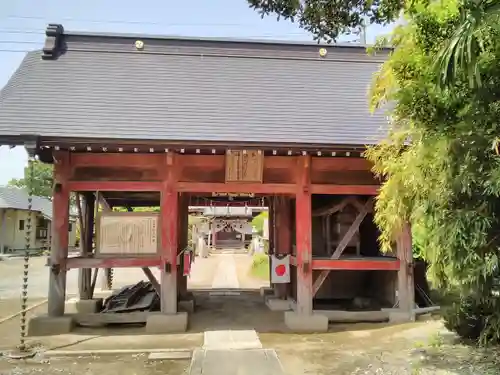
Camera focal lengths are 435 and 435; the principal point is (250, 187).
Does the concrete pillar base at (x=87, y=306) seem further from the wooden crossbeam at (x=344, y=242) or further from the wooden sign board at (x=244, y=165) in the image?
the wooden crossbeam at (x=344, y=242)

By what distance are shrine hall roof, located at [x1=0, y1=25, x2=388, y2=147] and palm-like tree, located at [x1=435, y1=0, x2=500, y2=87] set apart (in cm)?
481

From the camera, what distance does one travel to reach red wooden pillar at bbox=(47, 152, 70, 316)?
8297mm

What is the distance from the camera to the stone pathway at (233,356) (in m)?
5.90

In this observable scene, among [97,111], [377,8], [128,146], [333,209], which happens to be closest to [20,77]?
[97,111]

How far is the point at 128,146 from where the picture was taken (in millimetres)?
8062

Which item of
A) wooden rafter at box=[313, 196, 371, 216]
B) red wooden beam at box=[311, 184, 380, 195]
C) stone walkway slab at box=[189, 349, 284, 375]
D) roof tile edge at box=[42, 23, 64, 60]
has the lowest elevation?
stone walkway slab at box=[189, 349, 284, 375]

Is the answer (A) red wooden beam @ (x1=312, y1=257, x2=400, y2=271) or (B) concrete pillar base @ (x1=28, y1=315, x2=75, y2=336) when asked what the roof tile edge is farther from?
(A) red wooden beam @ (x1=312, y1=257, x2=400, y2=271)

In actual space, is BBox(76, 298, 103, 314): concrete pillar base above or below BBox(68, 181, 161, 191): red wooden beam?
below

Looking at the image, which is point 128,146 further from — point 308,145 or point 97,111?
point 308,145

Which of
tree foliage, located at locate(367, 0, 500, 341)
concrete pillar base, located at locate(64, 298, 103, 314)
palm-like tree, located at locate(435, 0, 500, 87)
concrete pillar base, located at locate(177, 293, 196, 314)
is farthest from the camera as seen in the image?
concrete pillar base, located at locate(64, 298, 103, 314)

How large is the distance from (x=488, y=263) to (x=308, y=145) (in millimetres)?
4374

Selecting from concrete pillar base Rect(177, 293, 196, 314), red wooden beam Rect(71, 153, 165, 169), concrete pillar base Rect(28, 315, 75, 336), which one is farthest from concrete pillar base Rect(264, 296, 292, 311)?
concrete pillar base Rect(28, 315, 75, 336)

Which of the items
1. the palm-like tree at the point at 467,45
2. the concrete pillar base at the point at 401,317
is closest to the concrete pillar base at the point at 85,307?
the concrete pillar base at the point at 401,317

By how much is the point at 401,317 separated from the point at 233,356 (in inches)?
156
